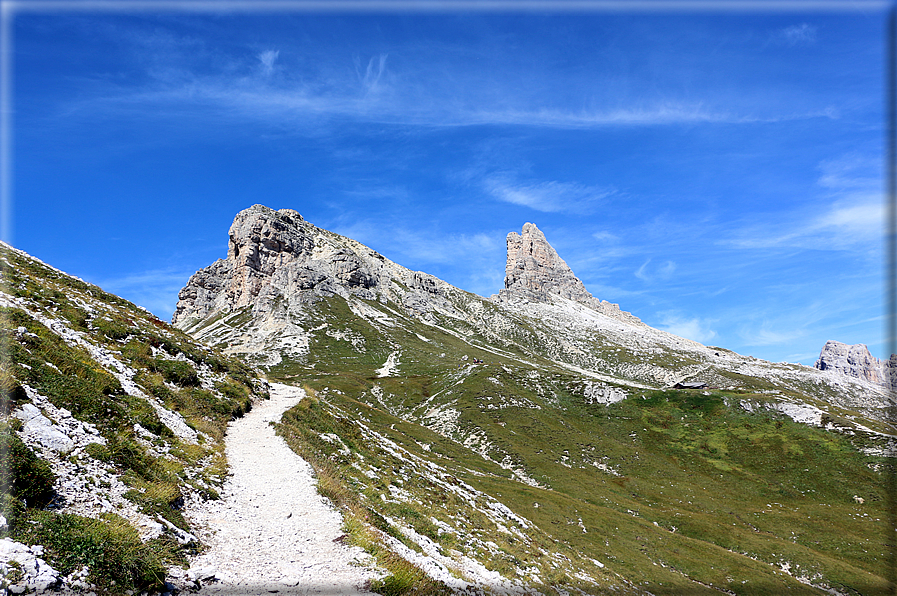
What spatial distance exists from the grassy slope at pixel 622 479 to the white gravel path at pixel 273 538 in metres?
3.58

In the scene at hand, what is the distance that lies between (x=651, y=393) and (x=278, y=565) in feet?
383

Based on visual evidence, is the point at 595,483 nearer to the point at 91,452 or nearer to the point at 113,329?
the point at 113,329

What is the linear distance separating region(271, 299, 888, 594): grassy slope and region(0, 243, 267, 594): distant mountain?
7.69 meters

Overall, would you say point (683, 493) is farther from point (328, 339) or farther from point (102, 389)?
point (328, 339)

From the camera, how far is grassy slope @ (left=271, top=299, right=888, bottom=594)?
29984mm

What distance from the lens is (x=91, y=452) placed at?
1438 cm

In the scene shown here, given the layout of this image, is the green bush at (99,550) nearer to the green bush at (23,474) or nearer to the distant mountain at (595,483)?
the green bush at (23,474)

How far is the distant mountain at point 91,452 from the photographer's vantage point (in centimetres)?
945

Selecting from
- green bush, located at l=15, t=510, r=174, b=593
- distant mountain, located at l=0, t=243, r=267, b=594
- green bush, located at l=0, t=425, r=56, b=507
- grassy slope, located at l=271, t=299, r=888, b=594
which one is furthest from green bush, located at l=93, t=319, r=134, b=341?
green bush, located at l=15, t=510, r=174, b=593

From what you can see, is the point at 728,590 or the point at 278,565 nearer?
the point at 278,565

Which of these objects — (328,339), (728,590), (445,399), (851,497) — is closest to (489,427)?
(445,399)

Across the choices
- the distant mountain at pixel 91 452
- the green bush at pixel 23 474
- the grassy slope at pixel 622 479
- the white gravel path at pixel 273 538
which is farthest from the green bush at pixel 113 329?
the green bush at pixel 23 474

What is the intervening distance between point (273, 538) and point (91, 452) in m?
7.38

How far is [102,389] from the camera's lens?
20.3 metres
